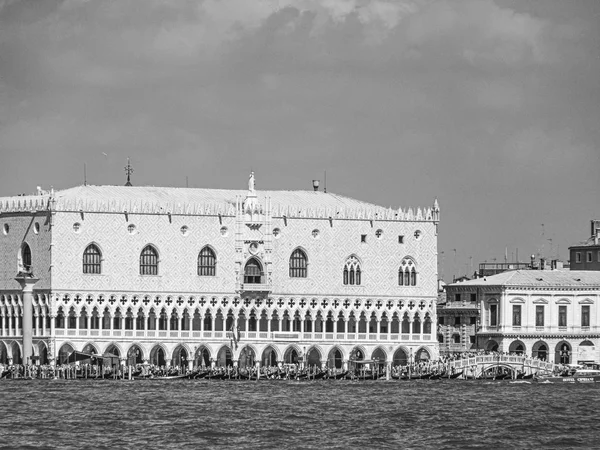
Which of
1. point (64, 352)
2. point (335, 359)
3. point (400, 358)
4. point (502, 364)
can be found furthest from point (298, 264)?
point (64, 352)

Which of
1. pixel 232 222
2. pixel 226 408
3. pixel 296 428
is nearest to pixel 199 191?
pixel 232 222

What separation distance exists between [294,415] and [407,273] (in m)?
42.2

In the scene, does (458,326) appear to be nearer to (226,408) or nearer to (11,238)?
(11,238)

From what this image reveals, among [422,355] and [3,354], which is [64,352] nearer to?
[3,354]

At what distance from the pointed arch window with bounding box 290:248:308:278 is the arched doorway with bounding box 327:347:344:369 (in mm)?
5011

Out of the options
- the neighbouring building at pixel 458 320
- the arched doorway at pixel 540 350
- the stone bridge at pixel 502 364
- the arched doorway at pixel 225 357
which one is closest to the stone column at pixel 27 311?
the arched doorway at pixel 225 357

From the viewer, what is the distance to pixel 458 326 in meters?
171

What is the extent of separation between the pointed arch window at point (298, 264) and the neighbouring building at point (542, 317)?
1314cm

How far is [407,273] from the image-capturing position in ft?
537

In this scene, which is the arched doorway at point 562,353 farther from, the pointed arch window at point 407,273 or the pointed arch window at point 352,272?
the pointed arch window at point 352,272

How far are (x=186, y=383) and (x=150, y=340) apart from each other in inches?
399

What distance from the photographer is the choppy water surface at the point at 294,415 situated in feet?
363

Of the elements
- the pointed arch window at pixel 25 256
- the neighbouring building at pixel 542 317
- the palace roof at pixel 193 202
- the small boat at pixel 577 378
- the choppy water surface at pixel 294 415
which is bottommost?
the choppy water surface at pixel 294 415

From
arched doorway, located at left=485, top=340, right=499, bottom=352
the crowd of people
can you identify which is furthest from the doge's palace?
arched doorway, located at left=485, top=340, right=499, bottom=352
